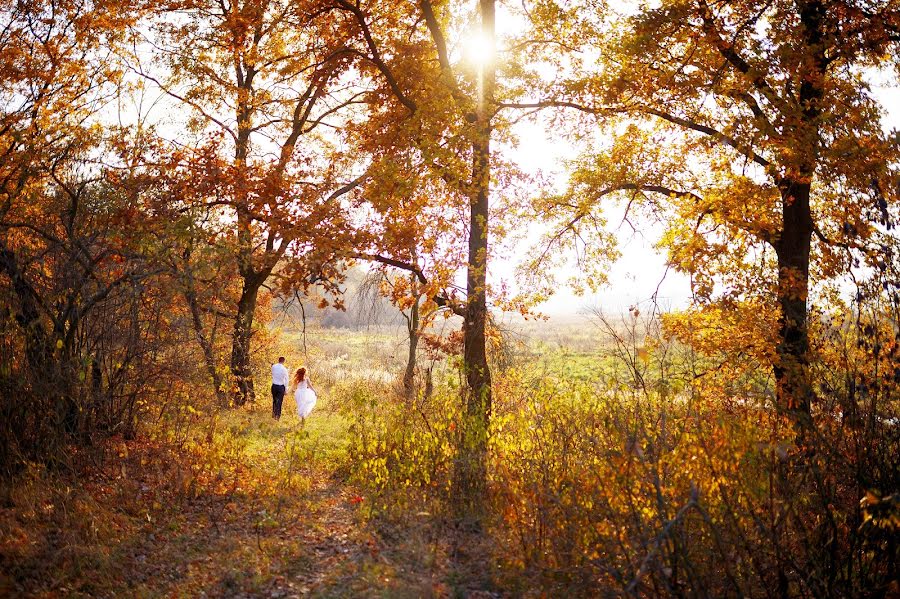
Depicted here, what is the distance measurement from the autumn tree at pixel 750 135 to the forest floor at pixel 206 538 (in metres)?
4.79

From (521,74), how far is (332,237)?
510 centimetres

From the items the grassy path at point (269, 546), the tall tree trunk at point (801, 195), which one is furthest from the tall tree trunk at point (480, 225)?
the tall tree trunk at point (801, 195)

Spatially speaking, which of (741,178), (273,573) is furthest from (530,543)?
(741,178)

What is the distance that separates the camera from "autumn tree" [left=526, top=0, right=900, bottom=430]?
8.68 metres

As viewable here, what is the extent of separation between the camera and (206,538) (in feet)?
22.1

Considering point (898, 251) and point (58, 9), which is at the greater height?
point (58, 9)

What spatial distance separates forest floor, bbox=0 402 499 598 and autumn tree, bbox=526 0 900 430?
479 centimetres

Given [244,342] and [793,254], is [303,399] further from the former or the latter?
[793,254]

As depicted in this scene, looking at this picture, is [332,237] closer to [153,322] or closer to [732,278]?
[153,322]

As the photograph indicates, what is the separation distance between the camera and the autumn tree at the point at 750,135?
28.5 feet

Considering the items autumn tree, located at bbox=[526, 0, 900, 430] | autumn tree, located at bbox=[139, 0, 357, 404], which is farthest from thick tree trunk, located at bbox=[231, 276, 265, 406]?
autumn tree, located at bbox=[526, 0, 900, 430]

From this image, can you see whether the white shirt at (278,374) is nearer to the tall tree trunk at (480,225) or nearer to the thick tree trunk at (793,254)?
the tall tree trunk at (480,225)

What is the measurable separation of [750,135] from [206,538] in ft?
29.8

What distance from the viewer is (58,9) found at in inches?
470
